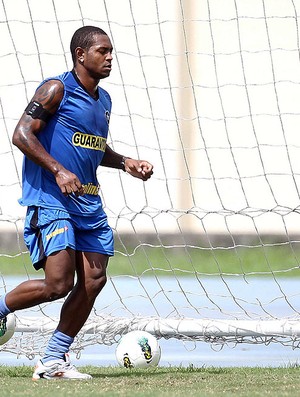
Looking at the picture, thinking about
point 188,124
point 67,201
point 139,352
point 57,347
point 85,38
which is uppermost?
point 85,38

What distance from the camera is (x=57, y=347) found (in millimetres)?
6383

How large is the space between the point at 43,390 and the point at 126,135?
13.1 metres

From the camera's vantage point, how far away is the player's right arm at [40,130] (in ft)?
19.6

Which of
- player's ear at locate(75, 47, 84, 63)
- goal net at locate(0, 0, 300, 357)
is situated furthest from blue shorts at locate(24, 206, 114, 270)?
goal net at locate(0, 0, 300, 357)

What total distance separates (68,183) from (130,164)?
2.49 feet

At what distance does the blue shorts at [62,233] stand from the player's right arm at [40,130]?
11.9 inches

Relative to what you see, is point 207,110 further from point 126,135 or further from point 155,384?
point 155,384

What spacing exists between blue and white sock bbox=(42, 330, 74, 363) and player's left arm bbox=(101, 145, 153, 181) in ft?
3.33

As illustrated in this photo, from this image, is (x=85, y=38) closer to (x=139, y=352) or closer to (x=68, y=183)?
(x=68, y=183)

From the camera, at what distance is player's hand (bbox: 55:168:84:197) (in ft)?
19.6

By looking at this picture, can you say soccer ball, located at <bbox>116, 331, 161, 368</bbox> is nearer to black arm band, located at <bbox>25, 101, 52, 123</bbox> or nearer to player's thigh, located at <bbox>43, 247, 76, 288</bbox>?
player's thigh, located at <bbox>43, 247, 76, 288</bbox>

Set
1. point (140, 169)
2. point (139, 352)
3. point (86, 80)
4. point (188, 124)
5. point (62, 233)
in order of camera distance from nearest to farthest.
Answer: point (62, 233) < point (86, 80) < point (140, 169) < point (139, 352) < point (188, 124)

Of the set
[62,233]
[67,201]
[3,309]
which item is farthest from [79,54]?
[3,309]

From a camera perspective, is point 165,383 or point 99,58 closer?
point 165,383
